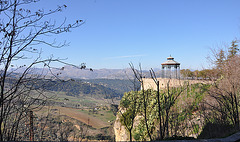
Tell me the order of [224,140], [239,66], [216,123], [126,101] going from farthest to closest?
[126,101]
[239,66]
[216,123]
[224,140]

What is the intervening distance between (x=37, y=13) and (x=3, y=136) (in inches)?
92.3

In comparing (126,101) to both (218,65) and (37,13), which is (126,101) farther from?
(37,13)

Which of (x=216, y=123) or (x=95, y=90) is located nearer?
(x=216, y=123)

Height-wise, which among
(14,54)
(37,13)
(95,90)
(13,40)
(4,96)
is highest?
(37,13)

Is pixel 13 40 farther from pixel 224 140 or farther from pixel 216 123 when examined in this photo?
pixel 216 123

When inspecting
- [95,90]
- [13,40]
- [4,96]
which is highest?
[13,40]

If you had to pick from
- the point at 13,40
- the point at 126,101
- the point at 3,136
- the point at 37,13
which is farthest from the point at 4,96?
the point at 126,101

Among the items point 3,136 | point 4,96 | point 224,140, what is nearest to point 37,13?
point 4,96

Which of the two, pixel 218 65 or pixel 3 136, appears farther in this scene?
pixel 218 65

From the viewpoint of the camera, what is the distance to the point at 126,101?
46.8 ft

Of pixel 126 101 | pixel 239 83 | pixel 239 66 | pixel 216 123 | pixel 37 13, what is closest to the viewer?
pixel 37 13

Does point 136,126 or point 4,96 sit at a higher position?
point 4,96

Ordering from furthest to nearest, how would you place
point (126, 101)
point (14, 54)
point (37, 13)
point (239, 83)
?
point (126, 101) < point (239, 83) < point (37, 13) < point (14, 54)

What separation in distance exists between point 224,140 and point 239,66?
34.0 ft
